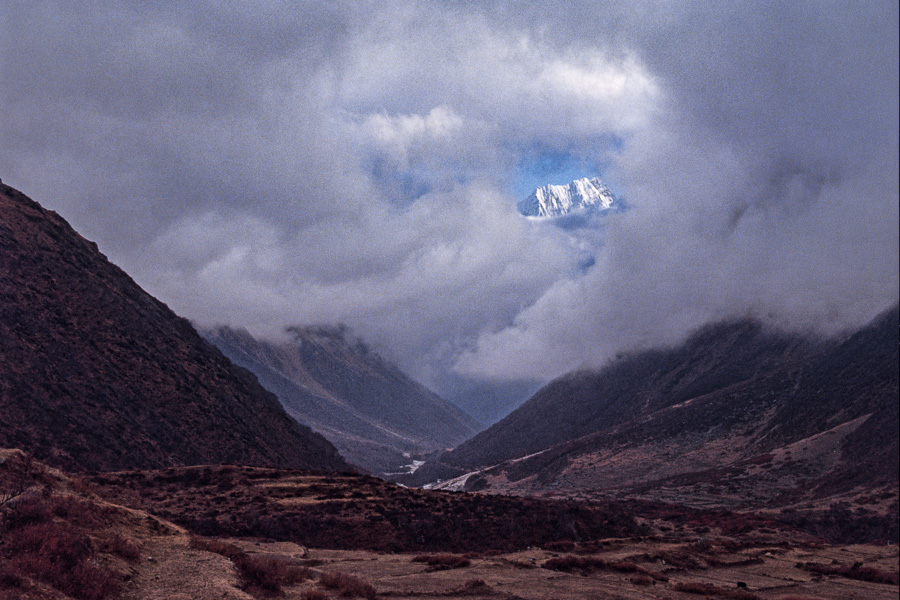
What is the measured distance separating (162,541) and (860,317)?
134924 millimetres

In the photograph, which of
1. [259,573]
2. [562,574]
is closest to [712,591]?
[562,574]

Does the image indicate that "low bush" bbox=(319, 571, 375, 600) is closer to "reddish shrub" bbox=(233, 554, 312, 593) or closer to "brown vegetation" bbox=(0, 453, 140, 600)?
"reddish shrub" bbox=(233, 554, 312, 593)

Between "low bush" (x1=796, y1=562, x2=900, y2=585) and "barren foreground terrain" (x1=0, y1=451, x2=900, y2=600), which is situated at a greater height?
"barren foreground terrain" (x1=0, y1=451, x2=900, y2=600)

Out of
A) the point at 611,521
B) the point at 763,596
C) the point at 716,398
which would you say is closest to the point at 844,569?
the point at 763,596

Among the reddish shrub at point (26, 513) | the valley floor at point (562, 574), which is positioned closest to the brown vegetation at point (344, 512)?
the valley floor at point (562, 574)

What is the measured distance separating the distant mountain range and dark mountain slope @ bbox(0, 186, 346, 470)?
64.0 metres

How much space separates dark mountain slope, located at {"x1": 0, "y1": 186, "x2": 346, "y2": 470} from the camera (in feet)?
178

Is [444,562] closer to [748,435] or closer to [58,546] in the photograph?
[58,546]

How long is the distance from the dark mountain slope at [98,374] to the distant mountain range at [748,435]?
64.0 m

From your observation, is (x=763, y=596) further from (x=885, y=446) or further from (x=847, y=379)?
(x=847, y=379)

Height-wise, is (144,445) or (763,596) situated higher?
(144,445)

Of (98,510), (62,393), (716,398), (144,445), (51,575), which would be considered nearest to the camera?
(51,575)

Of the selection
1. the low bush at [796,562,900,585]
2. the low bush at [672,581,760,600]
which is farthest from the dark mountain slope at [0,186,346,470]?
the low bush at [796,562,900,585]

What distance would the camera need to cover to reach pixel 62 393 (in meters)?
57.4
